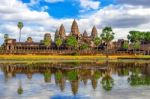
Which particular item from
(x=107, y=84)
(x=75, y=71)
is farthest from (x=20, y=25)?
(x=107, y=84)

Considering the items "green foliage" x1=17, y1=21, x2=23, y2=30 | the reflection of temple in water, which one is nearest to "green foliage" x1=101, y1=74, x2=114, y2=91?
the reflection of temple in water

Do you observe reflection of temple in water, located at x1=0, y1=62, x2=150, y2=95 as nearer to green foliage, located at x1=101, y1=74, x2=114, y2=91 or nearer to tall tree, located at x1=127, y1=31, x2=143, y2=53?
green foliage, located at x1=101, y1=74, x2=114, y2=91

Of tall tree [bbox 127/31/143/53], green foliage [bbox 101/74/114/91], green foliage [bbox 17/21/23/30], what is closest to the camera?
green foliage [bbox 101/74/114/91]

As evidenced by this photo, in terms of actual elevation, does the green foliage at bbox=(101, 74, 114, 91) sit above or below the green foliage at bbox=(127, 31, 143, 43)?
below

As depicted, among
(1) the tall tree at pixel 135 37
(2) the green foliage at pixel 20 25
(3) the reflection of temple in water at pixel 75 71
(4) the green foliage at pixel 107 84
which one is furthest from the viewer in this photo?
(1) the tall tree at pixel 135 37

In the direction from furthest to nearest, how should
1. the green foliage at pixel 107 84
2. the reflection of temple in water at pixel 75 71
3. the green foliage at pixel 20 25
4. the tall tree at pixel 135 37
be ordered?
the tall tree at pixel 135 37, the green foliage at pixel 20 25, the reflection of temple in water at pixel 75 71, the green foliage at pixel 107 84

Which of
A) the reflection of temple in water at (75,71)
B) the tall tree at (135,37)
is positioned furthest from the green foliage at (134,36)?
the reflection of temple in water at (75,71)

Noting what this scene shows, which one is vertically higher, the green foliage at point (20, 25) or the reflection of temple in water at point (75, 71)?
the green foliage at point (20, 25)

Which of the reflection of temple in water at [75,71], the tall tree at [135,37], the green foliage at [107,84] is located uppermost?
the tall tree at [135,37]

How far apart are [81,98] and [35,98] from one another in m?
3.68

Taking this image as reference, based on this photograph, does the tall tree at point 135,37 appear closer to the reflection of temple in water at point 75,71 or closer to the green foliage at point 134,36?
the green foliage at point 134,36

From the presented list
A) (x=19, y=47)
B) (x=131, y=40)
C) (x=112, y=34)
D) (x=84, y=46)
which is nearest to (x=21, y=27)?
(x=19, y=47)

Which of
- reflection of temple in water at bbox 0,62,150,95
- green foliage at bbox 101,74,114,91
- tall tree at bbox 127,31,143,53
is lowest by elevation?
green foliage at bbox 101,74,114,91

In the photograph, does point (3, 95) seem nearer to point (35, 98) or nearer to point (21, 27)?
point (35, 98)
